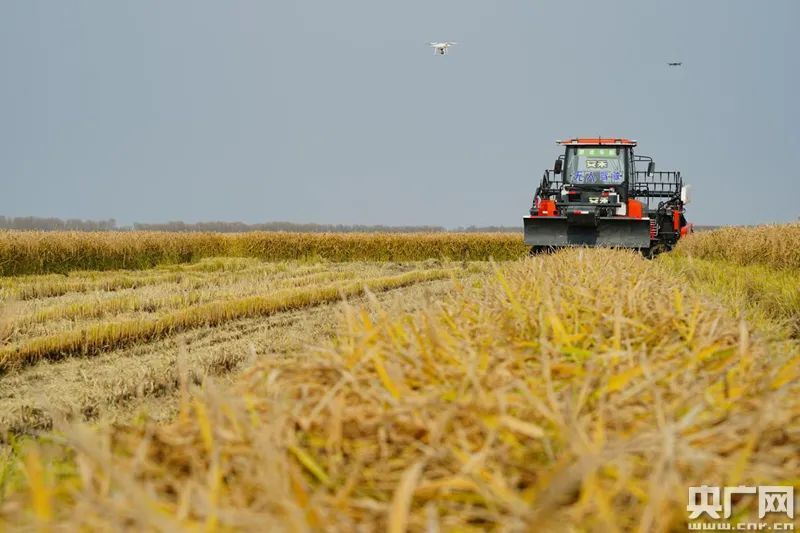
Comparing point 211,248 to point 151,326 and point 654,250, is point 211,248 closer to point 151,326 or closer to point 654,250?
point 654,250

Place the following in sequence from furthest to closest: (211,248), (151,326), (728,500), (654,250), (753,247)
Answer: (211,248), (654,250), (753,247), (151,326), (728,500)

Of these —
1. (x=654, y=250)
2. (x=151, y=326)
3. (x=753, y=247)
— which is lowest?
(x=151, y=326)

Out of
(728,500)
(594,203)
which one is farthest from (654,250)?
(728,500)

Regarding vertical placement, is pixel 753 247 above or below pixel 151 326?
above

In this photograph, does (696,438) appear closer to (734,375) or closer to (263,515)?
(734,375)

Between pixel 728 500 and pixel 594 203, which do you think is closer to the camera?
pixel 728 500

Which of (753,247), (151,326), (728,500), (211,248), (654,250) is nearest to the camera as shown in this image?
(728,500)

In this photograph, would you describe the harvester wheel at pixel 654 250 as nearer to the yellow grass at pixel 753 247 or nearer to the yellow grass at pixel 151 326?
the yellow grass at pixel 753 247

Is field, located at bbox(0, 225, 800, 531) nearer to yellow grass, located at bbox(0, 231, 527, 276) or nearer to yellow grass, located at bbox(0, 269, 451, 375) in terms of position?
yellow grass, located at bbox(0, 269, 451, 375)

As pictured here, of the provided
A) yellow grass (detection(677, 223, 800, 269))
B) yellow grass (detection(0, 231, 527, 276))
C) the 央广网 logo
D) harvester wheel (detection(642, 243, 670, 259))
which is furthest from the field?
yellow grass (detection(0, 231, 527, 276))

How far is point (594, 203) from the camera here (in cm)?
1747

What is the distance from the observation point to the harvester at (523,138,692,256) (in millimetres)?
16500

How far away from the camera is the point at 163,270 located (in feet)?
74.0

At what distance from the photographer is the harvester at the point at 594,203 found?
1650cm
